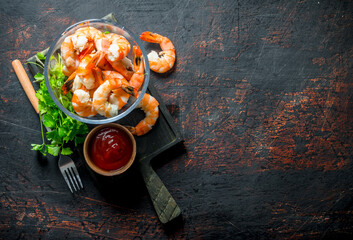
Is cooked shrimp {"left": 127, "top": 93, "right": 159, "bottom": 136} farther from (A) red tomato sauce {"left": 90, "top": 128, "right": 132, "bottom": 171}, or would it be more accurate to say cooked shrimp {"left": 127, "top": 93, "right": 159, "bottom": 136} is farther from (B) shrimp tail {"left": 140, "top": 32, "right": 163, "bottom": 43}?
(B) shrimp tail {"left": 140, "top": 32, "right": 163, "bottom": 43}

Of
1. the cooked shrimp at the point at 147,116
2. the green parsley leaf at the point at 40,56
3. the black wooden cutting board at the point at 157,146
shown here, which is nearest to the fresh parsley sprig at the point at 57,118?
the green parsley leaf at the point at 40,56

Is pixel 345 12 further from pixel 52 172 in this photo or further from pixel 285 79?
pixel 52 172

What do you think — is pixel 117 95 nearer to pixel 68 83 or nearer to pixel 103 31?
pixel 68 83

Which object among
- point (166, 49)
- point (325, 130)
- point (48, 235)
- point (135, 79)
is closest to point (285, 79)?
point (325, 130)

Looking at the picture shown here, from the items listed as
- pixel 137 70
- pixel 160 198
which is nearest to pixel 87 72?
pixel 137 70

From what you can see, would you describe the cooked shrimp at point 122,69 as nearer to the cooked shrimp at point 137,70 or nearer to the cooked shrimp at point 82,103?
the cooked shrimp at point 137,70
